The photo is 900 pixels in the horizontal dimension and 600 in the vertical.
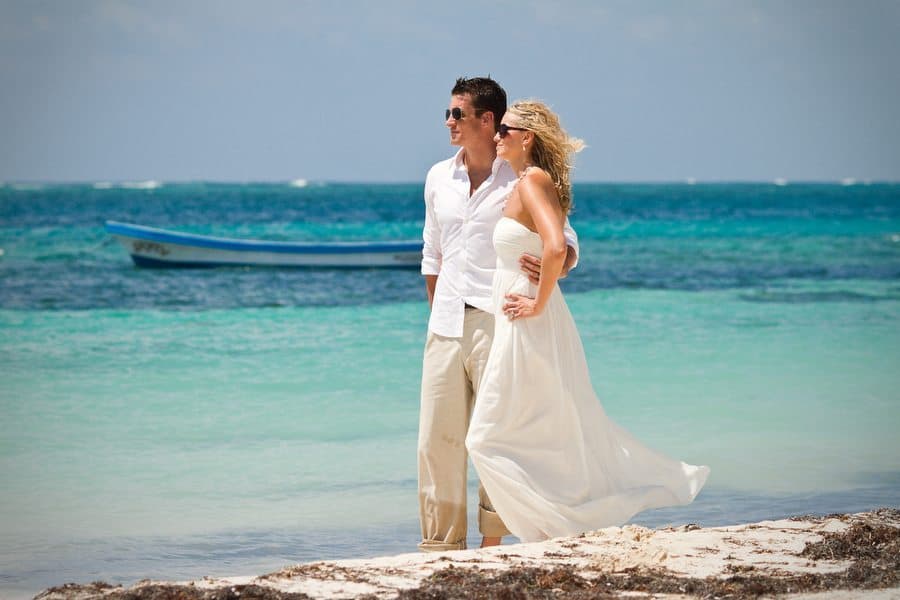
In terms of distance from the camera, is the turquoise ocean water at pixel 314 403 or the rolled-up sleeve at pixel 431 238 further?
the turquoise ocean water at pixel 314 403

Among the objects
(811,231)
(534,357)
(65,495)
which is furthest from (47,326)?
(811,231)

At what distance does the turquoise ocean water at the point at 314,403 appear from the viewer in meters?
5.58

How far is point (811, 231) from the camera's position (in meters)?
39.3

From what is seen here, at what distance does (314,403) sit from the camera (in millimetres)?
8719

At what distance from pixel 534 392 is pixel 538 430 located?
15 cm

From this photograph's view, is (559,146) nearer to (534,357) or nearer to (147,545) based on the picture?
(534,357)

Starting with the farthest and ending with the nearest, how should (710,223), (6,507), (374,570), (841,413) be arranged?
1. (710,223)
2. (841,413)
3. (6,507)
4. (374,570)

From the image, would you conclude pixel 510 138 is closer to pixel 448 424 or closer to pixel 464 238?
pixel 464 238

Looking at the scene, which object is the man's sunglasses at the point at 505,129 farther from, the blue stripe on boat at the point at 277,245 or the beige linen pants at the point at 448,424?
the blue stripe on boat at the point at 277,245

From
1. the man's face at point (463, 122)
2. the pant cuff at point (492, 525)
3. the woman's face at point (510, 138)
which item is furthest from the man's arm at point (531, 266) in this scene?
the pant cuff at point (492, 525)

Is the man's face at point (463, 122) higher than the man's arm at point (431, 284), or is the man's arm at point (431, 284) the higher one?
the man's face at point (463, 122)

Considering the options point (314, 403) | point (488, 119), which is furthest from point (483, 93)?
point (314, 403)

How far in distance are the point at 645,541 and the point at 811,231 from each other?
37271 millimetres

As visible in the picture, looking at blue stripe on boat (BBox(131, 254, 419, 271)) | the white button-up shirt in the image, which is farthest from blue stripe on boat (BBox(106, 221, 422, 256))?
the white button-up shirt
